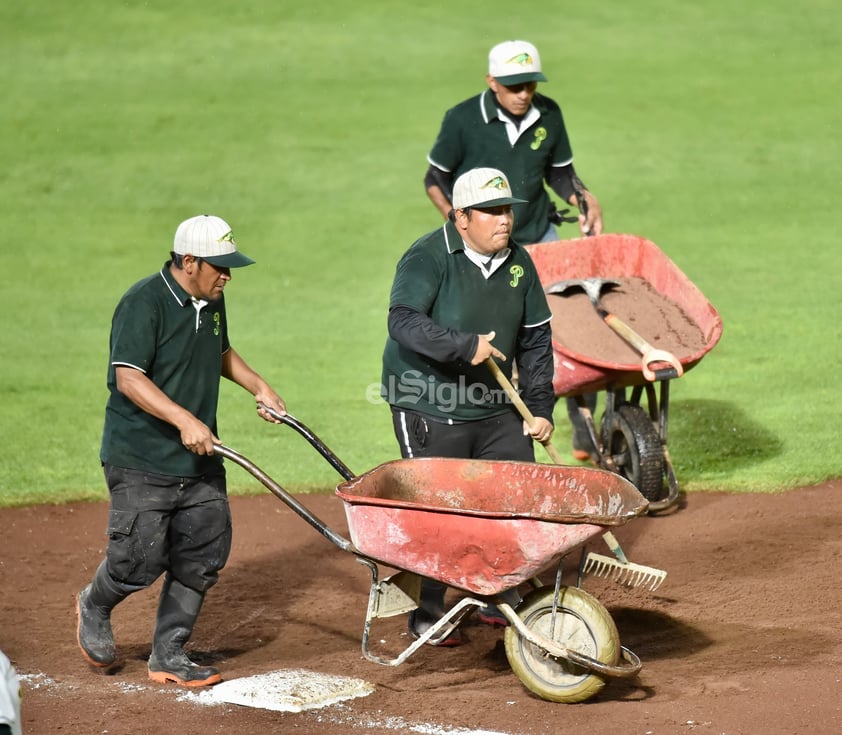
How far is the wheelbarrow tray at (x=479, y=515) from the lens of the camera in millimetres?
5449

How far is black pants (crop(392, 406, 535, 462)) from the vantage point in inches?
258

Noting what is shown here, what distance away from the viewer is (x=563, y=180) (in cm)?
887

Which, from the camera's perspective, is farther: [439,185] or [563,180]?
[563,180]

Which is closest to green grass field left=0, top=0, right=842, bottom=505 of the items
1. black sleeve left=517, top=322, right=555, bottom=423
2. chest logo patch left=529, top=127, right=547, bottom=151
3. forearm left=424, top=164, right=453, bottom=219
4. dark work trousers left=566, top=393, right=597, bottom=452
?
dark work trousers left=566, top=393, right=597, bottom=452

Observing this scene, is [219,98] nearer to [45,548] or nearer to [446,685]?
[45,548]


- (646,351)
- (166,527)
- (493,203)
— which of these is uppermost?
(493,203)

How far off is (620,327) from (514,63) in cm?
172

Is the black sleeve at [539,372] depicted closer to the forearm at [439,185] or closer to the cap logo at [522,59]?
the forearm at [439,185]

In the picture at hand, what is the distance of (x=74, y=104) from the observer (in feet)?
61.7

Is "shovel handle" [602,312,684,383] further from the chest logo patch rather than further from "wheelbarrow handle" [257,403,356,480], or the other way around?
"wheelbarrow handle" [257,403,356,480]

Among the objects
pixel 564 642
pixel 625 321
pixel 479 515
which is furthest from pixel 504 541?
pixel 625 321

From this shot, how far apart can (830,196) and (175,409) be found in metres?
11.5

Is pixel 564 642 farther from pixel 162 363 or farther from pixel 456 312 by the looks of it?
pixel 162 363

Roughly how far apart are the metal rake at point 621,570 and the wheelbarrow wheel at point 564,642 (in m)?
0.67
